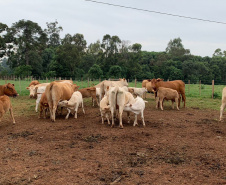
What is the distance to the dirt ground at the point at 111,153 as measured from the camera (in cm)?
441

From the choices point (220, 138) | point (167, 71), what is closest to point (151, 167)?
point (220, 138)

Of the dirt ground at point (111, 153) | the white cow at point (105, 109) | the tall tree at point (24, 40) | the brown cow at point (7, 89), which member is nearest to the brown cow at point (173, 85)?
the dirt ground at point (111, 153)

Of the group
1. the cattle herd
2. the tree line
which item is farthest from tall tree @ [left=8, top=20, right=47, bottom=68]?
the cattle herd

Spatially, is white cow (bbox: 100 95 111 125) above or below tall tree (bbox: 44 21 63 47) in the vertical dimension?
below

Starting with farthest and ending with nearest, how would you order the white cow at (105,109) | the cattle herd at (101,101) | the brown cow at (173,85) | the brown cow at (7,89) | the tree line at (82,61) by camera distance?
the tree line at (82,61) → the brown cow at (173,85) → the brown cow at (7,89) → the white cow at (105,109) → the cattle herd at (101,101)

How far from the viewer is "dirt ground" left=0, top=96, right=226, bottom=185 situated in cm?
441

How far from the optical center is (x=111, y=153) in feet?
18.9

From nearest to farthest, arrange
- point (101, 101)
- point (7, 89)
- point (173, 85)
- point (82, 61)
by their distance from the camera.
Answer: point (101, 101), point (7, 89), point (173, 85), point (82, 61)

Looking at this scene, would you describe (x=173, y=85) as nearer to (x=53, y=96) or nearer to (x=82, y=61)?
(x=53, y=96)


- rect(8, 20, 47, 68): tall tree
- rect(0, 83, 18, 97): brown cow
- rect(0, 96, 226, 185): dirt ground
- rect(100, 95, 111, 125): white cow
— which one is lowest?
rect(0, 96, 226, 185): dirt ground

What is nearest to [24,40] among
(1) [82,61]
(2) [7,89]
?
(1) [82,61]

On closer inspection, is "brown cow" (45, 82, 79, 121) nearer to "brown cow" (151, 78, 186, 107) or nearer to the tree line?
"brown cow" (151, 78, 186, 107)

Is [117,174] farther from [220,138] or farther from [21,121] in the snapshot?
[21,121]

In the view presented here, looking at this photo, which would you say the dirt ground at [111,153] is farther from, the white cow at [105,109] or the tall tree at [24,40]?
the tall tree at [24,40]
